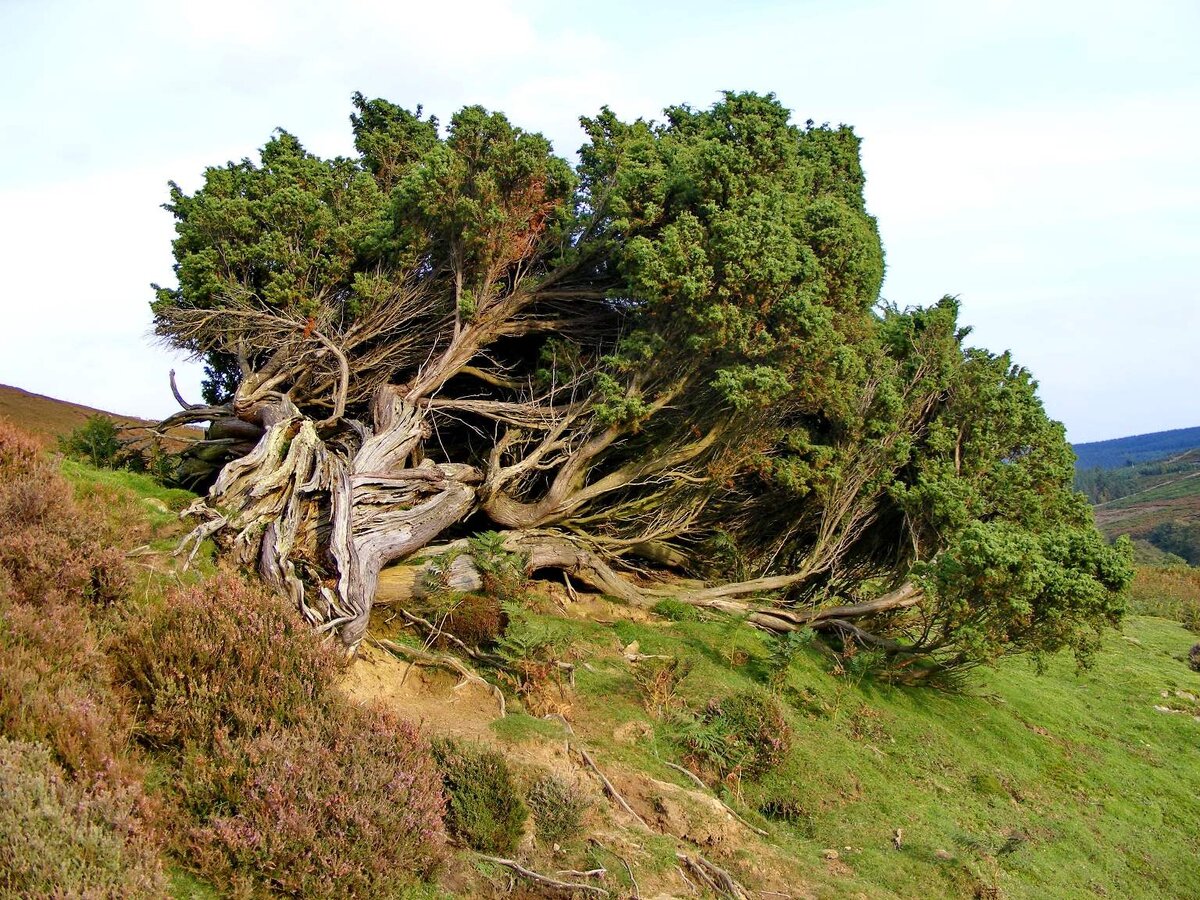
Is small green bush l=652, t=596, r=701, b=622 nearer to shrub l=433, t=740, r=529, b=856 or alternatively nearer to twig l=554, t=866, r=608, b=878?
shrub l=433, t=740, r=529, b=856

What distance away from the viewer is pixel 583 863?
6926 mm

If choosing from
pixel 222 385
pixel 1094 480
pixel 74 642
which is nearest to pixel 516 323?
pixel 222 385

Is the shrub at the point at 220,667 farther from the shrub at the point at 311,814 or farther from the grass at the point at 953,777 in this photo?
the grass at the point at 953,777

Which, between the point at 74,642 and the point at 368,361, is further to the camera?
the point at 368,361

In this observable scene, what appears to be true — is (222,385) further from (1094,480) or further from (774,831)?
(1094,480)

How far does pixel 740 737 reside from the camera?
10.4 metres

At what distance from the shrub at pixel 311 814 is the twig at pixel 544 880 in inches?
22.6

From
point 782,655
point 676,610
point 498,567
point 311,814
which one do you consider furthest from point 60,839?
point 676,610

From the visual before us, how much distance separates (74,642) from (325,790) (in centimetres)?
218

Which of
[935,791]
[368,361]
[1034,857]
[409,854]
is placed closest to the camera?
[409,854]

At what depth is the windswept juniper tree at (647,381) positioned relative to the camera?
13797 mm

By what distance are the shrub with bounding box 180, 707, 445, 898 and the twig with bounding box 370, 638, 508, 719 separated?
330 centimetres

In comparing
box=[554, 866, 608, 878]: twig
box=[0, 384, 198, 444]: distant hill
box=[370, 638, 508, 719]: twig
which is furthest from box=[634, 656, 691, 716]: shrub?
box=[0, 384, 198, 444]: distant hill

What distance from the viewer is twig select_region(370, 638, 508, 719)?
9766 millimetres
